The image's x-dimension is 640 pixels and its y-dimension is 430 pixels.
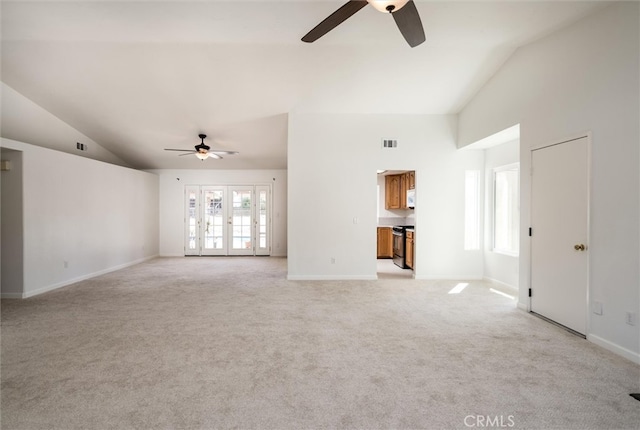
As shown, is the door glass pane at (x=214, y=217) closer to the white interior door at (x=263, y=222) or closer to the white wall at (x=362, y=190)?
the white interior door at (x=263, y=222)

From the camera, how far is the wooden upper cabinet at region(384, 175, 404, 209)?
26.9ft

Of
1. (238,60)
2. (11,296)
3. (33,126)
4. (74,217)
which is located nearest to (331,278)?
(238,60)

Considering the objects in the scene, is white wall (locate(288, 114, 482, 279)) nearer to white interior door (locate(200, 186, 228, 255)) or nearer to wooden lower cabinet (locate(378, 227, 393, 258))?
wooden lower cabinet (locate(378, 227, 393, 258))

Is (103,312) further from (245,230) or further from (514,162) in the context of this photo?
(514,162)

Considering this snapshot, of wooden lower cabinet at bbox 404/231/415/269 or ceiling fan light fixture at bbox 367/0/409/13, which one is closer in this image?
ceiling fan light fixture at bbox 367/0/409/13

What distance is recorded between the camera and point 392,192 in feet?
27.7

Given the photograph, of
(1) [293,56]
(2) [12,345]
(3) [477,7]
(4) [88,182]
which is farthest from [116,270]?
(3) [477,7]

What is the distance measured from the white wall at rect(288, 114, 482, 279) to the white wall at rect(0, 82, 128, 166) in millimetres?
4424

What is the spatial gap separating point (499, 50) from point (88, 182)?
7.21 metres

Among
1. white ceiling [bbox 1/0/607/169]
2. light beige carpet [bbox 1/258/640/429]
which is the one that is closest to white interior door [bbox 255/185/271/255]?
white ceiling [bbox 1/0/607/169]

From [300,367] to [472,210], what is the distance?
15.7 feet

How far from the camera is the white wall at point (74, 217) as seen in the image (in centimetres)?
464

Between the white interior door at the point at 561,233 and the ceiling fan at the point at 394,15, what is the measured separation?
86.4 inches

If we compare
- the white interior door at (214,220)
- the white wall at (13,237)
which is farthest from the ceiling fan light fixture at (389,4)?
the white interior door at (214,220)
